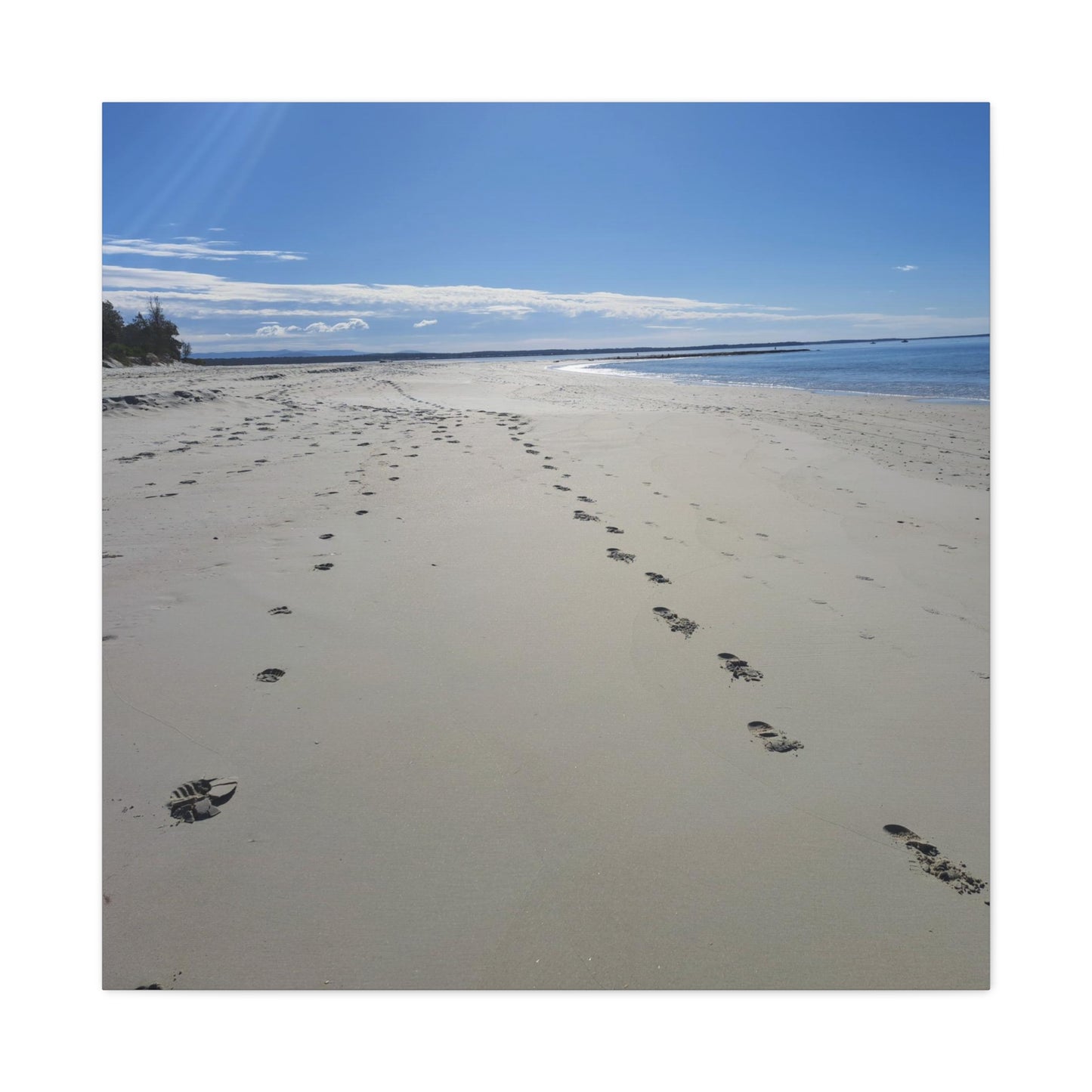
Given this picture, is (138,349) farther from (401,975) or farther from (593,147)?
(401,975)

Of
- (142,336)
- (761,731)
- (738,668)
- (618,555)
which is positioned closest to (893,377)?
(618,555)

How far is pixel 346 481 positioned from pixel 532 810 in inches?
141

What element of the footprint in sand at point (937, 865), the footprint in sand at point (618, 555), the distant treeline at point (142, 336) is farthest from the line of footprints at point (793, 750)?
the distant treeline at point (142, 336)

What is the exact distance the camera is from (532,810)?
1839mm

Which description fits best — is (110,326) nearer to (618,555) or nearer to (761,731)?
(618,555)

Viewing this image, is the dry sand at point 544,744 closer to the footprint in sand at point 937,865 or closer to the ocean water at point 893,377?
the footprint in sand at point 937,865

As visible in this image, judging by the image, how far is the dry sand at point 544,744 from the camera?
161 cm

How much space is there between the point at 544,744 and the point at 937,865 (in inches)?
42.2

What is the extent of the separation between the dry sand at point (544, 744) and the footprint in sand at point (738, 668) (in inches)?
0.5

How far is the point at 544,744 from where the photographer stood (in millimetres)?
2066

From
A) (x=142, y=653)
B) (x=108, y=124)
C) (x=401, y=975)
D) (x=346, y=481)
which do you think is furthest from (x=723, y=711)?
(x=346, y=481)
